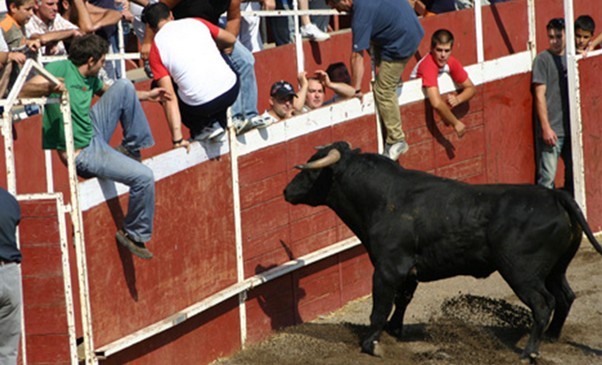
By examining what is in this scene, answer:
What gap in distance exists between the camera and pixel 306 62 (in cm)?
1373

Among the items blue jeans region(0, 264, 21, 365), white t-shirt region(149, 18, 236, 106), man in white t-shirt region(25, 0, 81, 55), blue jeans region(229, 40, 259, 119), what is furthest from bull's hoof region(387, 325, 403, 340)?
blue jeans region(0, 264, 21, 365)

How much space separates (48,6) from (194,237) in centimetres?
231

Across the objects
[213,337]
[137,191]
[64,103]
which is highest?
[64,103]

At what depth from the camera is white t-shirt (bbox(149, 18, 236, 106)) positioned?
34.3ft

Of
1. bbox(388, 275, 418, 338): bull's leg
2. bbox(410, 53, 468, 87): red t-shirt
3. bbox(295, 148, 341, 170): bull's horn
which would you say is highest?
bbox(410, 53, 468, 87): red t-shirt

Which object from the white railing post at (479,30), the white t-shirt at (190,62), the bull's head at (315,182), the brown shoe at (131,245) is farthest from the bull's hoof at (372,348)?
the white railing post at (479,30)

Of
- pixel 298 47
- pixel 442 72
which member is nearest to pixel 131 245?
pixel 298 47

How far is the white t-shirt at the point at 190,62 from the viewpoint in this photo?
34.3 feet

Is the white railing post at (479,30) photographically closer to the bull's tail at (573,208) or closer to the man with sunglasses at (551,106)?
the man with sunglasses at (551,106)

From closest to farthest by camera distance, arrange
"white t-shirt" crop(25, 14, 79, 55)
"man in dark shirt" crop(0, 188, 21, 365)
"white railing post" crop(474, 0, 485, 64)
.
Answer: "man in dark shirt" crop(0, 188, 21, 365) < "white t-shirt" crop(25, 14, 79, 55) < "white railing post" crop(474, 0, 485, 64)

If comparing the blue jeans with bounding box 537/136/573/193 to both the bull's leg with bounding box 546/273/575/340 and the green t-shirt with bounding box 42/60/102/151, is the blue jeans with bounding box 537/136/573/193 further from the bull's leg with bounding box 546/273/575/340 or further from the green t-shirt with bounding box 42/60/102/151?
the green t-shirt with bounding box 42/60/102/151

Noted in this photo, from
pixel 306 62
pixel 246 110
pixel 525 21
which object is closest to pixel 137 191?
pixel 246 110

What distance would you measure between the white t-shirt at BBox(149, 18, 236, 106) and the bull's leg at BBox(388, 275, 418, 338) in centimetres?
207

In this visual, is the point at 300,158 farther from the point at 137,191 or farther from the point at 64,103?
the point at 64,103
